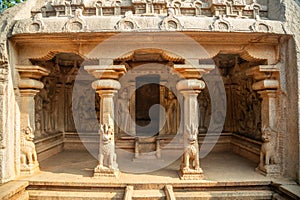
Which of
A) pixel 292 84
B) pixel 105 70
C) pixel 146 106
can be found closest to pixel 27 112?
pixel 105 70

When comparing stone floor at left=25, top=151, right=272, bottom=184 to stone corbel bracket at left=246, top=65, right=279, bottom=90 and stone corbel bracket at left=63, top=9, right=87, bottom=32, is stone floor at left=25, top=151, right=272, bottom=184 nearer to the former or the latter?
stone corbel bracket at left=246, top=65, right=279, bottom=90

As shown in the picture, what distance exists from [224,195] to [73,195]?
2.86 meters

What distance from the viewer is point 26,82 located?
16.6ft

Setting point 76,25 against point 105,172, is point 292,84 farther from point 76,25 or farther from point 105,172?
point 76,25

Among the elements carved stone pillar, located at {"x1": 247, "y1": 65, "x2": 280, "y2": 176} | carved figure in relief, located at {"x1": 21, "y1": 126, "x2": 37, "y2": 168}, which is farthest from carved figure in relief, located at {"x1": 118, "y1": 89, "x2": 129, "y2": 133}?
carved stone pillar, located at {"x1": 247, "y1": 65, "x2": 280, "y2": 176}

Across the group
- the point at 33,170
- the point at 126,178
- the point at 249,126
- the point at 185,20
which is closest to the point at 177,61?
the point at 185,20

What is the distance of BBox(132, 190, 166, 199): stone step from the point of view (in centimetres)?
436

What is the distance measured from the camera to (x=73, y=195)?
4570 millimetres

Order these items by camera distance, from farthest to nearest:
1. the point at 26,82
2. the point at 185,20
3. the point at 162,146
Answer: the point at 162,146 → the point at 26,82 → the point at 185,20

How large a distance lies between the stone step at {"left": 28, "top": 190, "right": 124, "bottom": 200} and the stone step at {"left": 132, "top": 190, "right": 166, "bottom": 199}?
28cm

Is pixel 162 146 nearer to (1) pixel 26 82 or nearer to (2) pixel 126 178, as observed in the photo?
(2) pixel 126 178

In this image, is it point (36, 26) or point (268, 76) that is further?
point (268, 76)

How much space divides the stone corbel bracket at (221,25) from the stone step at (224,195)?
122 inches

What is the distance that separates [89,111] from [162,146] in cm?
263
